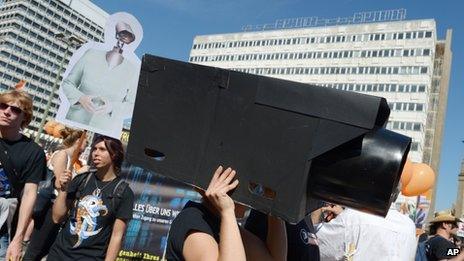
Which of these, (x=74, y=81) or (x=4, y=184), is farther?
(x=74, y=81)

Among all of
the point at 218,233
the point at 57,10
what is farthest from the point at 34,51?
the point at 218,233

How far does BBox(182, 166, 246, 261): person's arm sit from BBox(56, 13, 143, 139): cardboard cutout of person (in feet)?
8.57

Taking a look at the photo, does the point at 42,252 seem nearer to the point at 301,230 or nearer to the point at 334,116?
the point at 301,230

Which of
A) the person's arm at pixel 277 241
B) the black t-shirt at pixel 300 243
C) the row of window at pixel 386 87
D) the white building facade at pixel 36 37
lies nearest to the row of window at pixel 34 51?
the white building facade at pixel 36 37

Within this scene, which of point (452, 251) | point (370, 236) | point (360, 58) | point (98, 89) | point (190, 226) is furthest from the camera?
point (360, 58)

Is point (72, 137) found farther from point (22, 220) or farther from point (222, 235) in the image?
point (222, 235)

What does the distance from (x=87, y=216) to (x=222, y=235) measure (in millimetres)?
2339

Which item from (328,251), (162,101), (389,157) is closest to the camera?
(389,157)

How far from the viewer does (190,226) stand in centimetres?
168

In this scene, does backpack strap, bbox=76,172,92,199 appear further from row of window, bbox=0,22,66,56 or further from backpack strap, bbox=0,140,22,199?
row of window, bbox=0,22,66,56

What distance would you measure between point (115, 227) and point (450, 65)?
104410mm

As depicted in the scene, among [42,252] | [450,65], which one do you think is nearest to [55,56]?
[450,65]

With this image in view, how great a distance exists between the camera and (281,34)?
91.8 meters

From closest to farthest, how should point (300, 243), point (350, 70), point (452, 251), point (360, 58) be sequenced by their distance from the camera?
point (300, 243) < point (452, 251) < point (360, 58) < point (350, 70)
